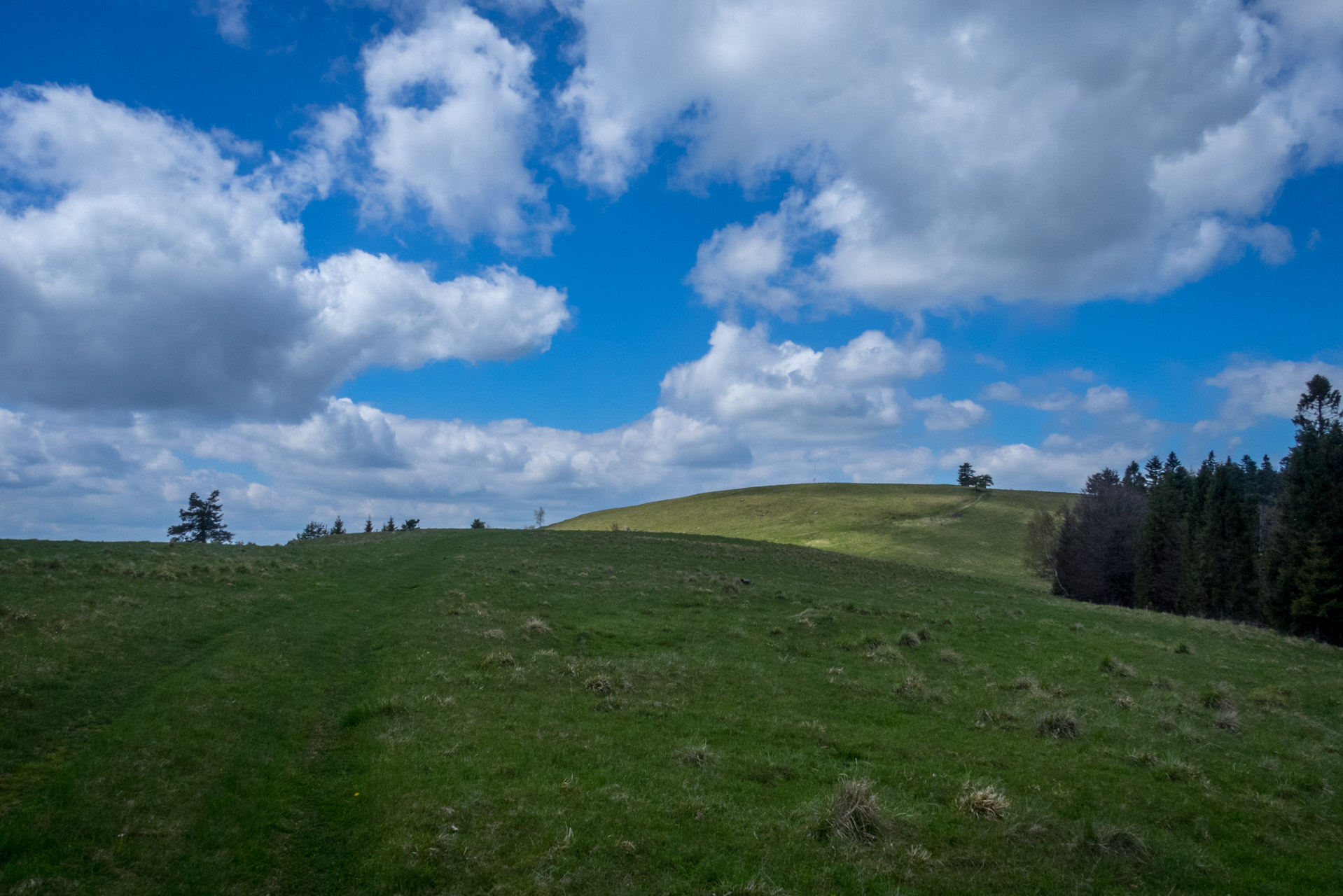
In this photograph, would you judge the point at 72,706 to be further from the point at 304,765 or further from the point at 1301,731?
the point at 1301,731

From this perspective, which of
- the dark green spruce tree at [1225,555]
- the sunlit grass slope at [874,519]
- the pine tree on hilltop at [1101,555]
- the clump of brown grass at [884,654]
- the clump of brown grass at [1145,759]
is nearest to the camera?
the clump of brown grass at [1145,759]

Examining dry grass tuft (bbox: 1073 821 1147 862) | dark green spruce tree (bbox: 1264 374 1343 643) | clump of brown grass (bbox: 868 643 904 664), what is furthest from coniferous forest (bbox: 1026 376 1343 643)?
dry grass tuft (bbox: 1073 821 1147 862)

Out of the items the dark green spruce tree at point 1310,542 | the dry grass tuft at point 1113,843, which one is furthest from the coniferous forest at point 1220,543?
the dry grass tuft at point 1113,843

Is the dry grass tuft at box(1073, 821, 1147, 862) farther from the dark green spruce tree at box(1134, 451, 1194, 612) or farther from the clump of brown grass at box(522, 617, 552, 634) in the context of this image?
the dark green spruce tree at box(1134, 451, 1194, 612)

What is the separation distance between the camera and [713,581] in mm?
45031

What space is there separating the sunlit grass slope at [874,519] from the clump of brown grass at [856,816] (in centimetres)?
8140

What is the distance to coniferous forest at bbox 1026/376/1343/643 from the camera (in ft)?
171

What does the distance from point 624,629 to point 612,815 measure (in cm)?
1791

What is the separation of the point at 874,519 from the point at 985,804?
123844 millimetres

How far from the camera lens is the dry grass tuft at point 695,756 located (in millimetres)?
14484

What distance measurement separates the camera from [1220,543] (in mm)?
69062

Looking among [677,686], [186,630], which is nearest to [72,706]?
[186,630]

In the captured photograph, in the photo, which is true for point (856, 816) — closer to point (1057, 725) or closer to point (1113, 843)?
point (1113, 843)

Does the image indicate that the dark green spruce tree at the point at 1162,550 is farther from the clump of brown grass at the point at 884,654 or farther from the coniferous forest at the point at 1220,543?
the clump of brown grass at the point at 884,654
